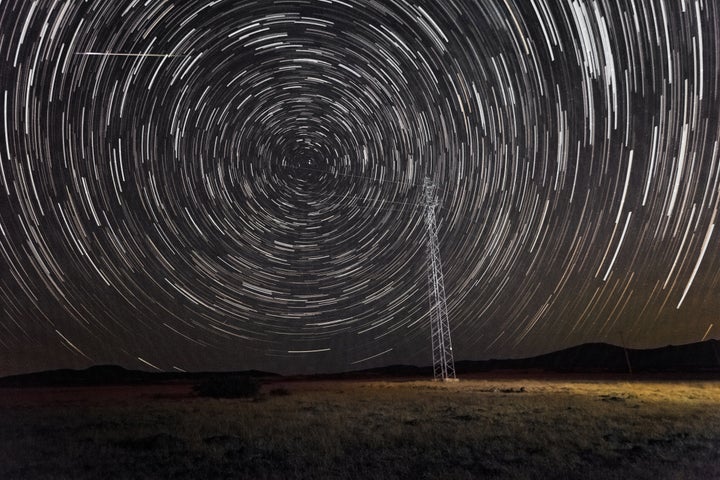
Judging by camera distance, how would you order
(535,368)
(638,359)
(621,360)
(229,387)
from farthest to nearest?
(638,359), (621,360), (535,368), (229,387)

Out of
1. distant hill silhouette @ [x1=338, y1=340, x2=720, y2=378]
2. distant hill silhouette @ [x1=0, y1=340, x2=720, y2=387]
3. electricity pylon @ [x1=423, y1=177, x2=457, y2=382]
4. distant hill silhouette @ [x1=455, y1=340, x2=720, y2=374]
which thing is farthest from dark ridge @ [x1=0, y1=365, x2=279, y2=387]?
distant hill silhouette @ [x1=455, y1=340, x2=720, y2=374]

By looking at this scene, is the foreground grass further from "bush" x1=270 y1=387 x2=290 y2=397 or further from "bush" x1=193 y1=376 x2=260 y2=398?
"bush" x1=193 y1=376 x2=260 y2=398

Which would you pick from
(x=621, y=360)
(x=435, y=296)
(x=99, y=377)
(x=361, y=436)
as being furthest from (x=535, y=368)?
(x=99, y=377)

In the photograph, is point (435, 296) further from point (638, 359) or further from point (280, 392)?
point (638, 359)

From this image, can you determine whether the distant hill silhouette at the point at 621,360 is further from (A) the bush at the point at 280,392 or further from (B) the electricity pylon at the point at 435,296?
(A) the bush at the point at 280,392

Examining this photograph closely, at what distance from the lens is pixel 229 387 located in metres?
12.9

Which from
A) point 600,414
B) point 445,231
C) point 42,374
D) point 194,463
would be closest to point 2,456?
point 194,463

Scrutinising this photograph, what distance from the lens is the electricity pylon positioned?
13.5 metres

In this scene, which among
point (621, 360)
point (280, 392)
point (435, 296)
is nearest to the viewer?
point (280, 392)

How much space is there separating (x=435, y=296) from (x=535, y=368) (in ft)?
24.2

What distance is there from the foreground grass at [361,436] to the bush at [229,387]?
36 cm

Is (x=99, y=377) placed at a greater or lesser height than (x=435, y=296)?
lesser

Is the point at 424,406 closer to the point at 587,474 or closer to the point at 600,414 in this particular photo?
the point at 600,414

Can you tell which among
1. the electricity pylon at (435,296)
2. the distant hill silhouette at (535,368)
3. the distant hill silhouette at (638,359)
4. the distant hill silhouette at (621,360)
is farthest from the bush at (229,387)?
the distant hill silhouette at (638,359)
